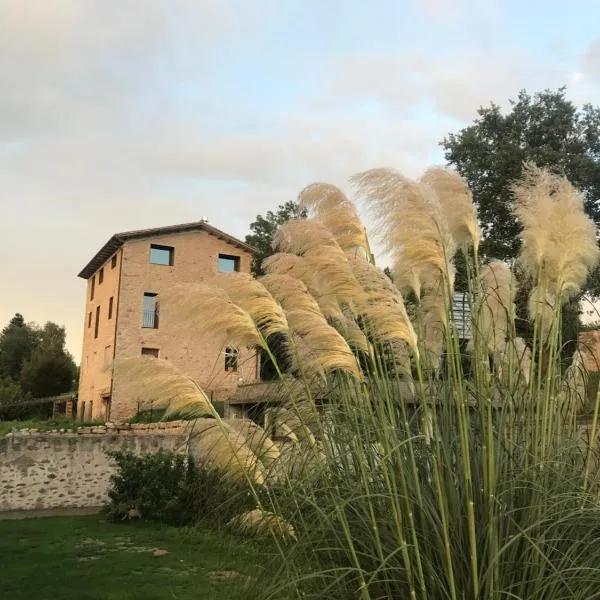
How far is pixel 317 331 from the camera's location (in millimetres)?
3064

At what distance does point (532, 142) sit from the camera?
21.9 metres

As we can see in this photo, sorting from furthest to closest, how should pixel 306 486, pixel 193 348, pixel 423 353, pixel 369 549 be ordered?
pixel 193 348 → pixel 423 353 → pixel 306 486 → pixel 369 549

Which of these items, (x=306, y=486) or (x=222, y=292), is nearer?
(x=306, y=486)

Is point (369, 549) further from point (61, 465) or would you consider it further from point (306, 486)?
point (61, 465)

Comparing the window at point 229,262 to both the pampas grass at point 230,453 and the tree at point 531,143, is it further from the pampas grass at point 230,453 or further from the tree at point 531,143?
the pampas grass at point 230,453

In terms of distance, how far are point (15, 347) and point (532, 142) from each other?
4146 centimetres

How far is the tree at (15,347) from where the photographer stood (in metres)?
49.3

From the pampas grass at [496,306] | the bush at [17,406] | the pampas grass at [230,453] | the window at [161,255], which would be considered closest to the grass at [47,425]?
the window at [161,255]

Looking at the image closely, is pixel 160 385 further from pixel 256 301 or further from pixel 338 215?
pixel 338 215

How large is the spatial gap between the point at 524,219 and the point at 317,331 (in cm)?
124

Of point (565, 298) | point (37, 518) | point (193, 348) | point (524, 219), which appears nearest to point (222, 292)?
point (524, 219)

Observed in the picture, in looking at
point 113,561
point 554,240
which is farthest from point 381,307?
point 113,561

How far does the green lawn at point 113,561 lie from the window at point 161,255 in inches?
671

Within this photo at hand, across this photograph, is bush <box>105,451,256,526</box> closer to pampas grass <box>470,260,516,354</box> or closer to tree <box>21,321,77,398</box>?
pampas grass <box>470,260,516,354</box>
